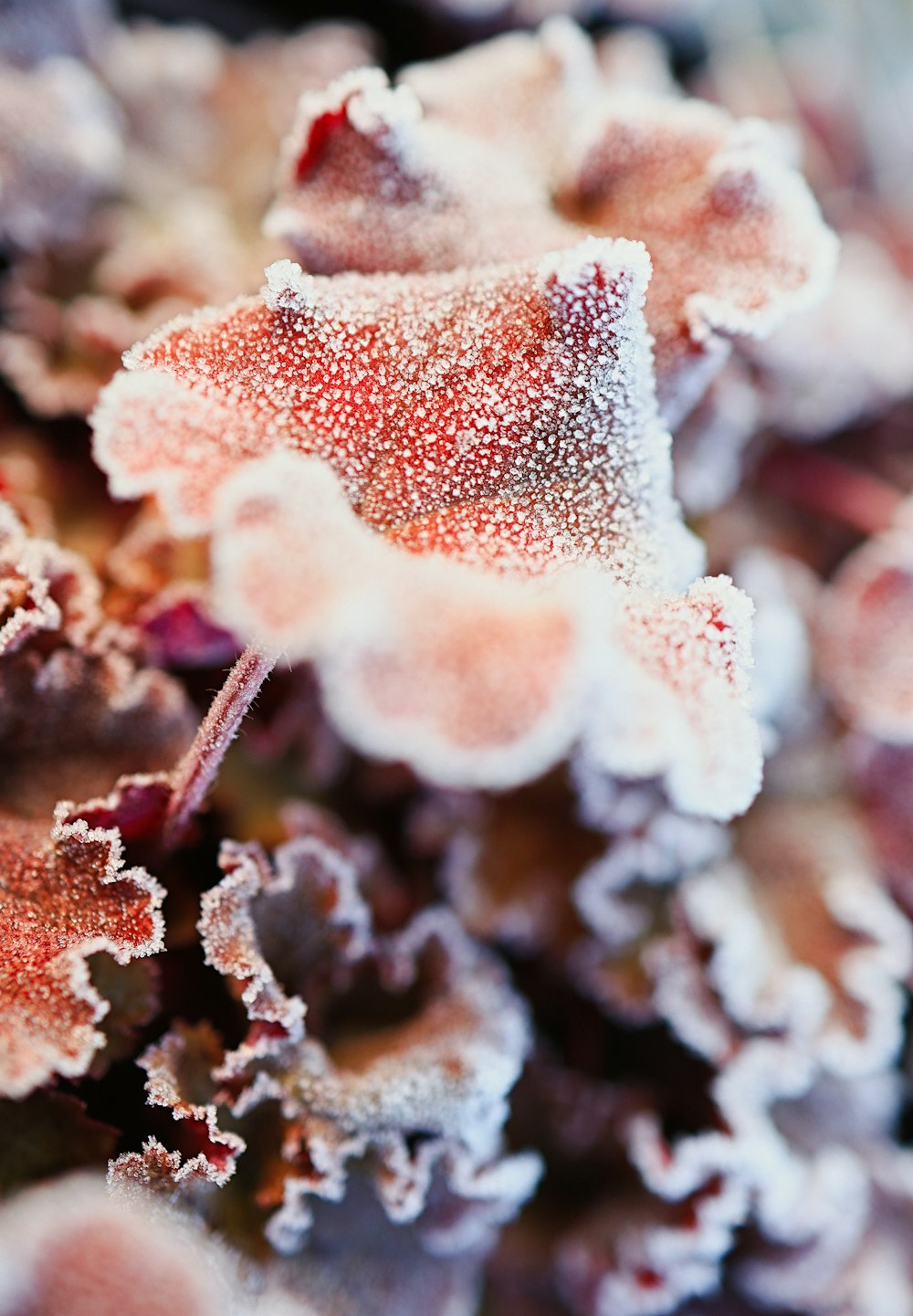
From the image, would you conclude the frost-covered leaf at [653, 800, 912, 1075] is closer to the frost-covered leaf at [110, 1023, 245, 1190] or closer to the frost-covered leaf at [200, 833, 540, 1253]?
the frost-covered leaf at [200, 833, 540, 1253]

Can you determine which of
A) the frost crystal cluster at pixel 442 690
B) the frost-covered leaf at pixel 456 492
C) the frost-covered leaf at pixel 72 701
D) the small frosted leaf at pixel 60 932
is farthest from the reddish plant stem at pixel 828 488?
the small frosted leaf at pixel 60 932

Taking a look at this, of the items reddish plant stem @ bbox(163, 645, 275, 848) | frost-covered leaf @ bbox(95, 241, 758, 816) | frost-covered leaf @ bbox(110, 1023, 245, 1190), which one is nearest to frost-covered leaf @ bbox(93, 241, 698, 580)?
frost-covered leaf @ bbox(95, 241, 758, 816)

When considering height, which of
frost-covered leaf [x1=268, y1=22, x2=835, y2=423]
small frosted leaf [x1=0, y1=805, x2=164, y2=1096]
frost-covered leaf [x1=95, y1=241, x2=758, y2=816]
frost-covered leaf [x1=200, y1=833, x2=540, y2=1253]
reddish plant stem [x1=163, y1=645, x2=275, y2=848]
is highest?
frost-covered leaf [x1=268, y1=22, x2=835, y2=423]

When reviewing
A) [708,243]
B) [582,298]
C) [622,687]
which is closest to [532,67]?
[708,243]

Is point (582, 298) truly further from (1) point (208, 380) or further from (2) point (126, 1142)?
(2) point (126, 1142)

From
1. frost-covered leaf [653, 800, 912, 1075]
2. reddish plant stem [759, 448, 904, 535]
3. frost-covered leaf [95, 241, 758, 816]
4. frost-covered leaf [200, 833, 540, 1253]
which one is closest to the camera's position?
frost-covered leaf [95, 241, 758, 816]

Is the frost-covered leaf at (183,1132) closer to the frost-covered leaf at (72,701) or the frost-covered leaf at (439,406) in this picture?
the frost-covered leaf at (72,701)

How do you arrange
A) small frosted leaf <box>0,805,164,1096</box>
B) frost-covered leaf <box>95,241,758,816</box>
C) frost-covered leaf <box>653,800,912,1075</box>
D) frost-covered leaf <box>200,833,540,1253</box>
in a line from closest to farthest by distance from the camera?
frost-covered leaf <box>95,241,758,816</box> → small frosted leaf <box>0,805,164,1096</box> → frost-covered leaf <box>200,833,540,1253</box> → frost-covered leaf <box>653,800,912,1075</box>

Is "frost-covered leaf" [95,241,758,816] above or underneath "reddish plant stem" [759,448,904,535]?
above
